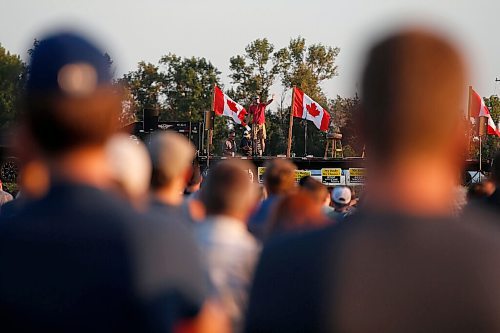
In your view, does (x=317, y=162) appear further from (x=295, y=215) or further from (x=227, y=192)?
(x=227, y=192)

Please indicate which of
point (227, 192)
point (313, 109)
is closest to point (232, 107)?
point (313, 109)

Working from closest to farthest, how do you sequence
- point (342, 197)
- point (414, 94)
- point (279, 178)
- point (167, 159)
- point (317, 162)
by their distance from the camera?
point (414, 94), point (167, 159), point (279, 178), point (342, 197), point (317, 162)

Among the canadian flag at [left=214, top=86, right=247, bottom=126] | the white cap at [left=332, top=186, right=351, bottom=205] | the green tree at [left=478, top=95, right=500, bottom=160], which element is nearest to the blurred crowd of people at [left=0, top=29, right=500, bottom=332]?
the white cap at [left=332, top=186, right=351, bottom=205]

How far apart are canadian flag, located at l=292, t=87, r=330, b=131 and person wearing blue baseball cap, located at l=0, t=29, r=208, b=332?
3140 centimetres

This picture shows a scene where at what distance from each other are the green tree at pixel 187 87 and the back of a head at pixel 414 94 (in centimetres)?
7710

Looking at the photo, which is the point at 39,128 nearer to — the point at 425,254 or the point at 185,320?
the point at 185,320

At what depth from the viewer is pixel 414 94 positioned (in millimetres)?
2184

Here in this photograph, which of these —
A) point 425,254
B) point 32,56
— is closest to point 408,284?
point 425,254

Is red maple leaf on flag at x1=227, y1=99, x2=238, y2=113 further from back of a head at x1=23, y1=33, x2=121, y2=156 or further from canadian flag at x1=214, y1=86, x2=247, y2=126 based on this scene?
back of a head at x1=23, y1=33, x2=121, y2=156

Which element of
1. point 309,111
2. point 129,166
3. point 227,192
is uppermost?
point 309,111

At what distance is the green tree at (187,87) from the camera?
80938 mm

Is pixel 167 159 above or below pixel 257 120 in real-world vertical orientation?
below

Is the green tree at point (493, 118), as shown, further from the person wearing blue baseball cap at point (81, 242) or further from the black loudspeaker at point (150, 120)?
the person wearing blue baseball cap at point (81, 242)

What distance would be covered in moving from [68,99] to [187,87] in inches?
3246
